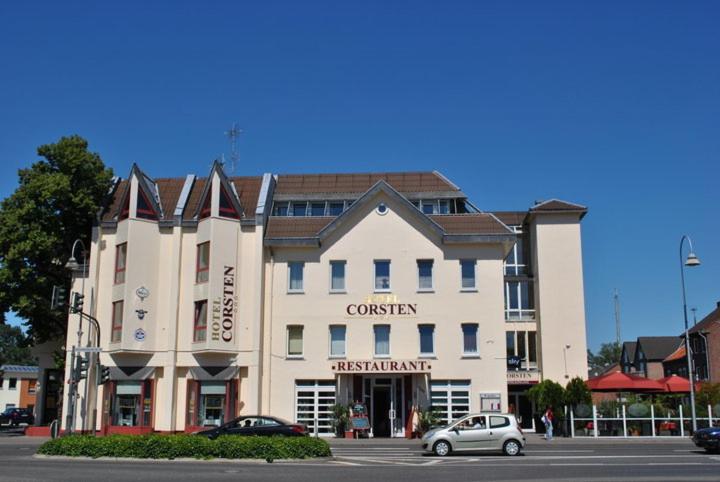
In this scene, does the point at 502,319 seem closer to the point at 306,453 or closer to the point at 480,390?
the point at 480,390

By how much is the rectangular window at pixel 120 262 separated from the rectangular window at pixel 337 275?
1065 cm

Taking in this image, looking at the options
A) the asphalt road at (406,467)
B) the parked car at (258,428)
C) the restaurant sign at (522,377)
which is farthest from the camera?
the restaurant sign at (522,377)

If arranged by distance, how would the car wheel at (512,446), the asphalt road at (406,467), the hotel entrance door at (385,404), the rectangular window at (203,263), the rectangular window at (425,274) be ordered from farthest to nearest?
the rectangular window at (425,274) → the rectangular window at (203,263) → the hotel entrance door at (385,404) → the car wheel at (512,446) → the asphalt road at (406,467)

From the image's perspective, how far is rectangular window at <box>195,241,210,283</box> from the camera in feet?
127

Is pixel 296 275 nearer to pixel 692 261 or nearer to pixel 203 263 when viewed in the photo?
pixel 203 263

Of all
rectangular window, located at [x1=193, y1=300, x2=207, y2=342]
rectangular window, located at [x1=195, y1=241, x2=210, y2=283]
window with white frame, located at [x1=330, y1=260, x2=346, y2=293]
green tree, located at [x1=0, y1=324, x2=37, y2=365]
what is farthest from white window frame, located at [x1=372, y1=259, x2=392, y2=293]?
green tree, located at [x1=0, y1=324, x2=37, y2=365]

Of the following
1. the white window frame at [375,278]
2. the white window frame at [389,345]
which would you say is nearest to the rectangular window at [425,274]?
the white window frame at [375,278]

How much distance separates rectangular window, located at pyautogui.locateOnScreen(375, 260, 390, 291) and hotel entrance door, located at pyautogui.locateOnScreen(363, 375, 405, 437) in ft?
15.3

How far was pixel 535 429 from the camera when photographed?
4256 cm

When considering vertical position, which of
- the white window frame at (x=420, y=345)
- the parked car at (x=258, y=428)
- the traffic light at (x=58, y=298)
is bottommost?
the parked car at (x=258, y=428)

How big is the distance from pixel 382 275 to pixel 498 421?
14009 millimetres

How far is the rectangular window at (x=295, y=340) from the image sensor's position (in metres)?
39.0

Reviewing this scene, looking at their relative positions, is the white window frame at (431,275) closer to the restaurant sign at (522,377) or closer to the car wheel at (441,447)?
the restaurant sign at (522,377)

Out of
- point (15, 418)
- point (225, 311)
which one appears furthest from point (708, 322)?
point (15, 418)
